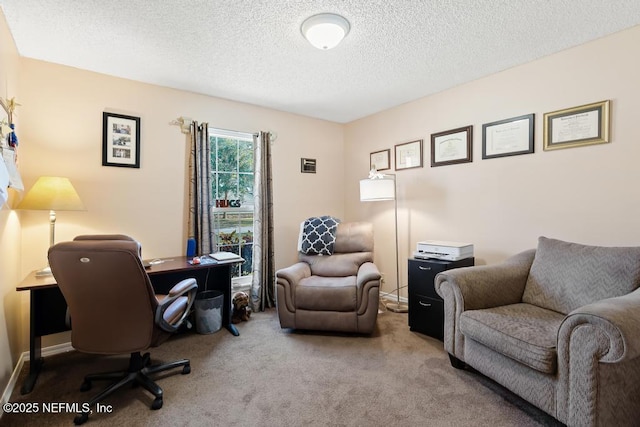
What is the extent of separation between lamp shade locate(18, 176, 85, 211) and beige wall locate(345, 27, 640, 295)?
3.09 metres

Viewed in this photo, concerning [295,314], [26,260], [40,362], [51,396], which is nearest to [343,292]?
[295,314]

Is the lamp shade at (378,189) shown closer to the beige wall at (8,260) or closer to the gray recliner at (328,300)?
the gray recliner at (328,300)

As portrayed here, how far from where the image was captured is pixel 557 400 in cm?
147

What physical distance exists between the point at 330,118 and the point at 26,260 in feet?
11.3

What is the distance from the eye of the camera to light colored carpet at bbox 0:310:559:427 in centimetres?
165

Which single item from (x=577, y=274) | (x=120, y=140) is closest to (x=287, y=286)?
(x=120, y=140)

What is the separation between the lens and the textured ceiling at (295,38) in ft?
5.99

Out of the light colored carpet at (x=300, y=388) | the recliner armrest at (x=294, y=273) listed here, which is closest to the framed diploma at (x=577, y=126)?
the light colored carpet at (x=300, y=388)

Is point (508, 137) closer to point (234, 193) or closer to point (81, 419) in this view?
point (234, 193)

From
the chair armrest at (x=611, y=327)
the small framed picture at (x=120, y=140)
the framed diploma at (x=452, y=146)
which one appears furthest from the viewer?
the framed diploma at (x=452, y=146)

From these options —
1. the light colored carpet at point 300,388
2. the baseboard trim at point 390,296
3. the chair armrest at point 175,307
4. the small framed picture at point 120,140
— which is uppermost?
the small framed picture at point 120,140

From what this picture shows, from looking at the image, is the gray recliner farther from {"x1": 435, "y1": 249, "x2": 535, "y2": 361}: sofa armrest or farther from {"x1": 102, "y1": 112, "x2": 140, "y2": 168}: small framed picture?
{"x1": 102, "y1": 112, "x2": 140, "y2": 168}: small framed picture

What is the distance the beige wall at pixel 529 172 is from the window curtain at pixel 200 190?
2103 mm

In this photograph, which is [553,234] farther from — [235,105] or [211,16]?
[235,105]
